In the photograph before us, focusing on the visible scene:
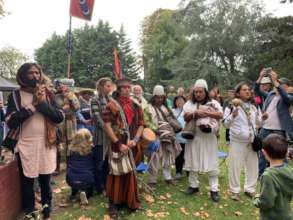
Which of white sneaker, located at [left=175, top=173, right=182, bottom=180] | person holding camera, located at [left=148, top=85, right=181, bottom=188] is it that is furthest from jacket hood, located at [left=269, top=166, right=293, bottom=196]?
white sneaker, located at [left=175, top=173, right=182, bottom=180]

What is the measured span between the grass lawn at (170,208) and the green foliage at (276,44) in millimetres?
17527

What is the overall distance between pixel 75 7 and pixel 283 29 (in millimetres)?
19092

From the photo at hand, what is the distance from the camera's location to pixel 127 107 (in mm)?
5039

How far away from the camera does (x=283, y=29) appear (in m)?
24.6

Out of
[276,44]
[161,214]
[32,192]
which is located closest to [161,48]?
[276,44]

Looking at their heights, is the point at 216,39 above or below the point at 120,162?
above

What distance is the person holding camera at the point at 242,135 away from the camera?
556 cm

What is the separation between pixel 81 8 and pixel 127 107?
6.23 metres

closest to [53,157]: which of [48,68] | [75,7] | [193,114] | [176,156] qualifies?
[193,114]

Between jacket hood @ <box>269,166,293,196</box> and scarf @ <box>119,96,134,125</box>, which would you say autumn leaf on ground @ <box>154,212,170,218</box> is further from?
jacket hood @ <box>269,166,293,196</box>

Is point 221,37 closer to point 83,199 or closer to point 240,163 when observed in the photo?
point 240,163

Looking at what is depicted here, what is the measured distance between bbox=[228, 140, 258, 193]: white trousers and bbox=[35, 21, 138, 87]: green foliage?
126 ft

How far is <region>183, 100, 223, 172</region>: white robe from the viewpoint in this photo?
18.3 ft

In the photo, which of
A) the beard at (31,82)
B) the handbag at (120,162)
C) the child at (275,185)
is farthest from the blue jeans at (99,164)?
the child at (275,185)
